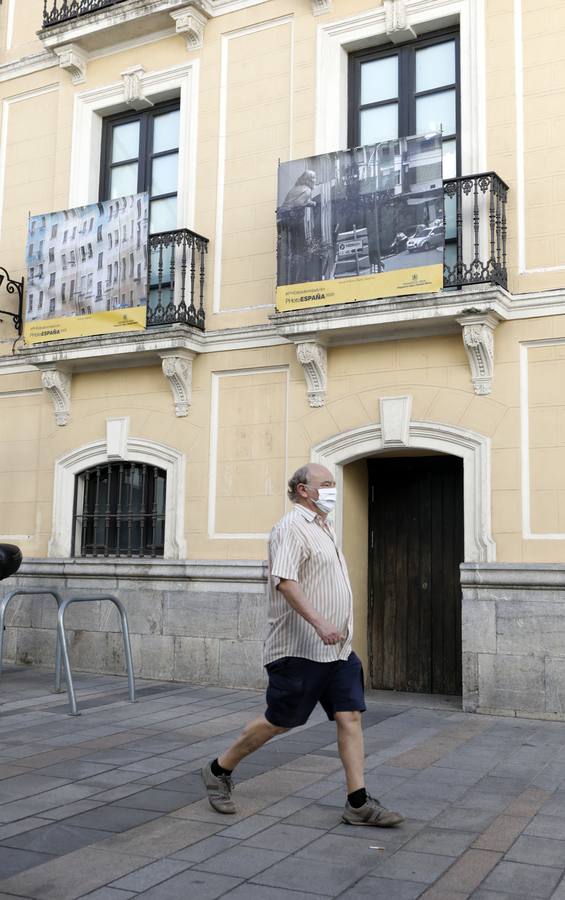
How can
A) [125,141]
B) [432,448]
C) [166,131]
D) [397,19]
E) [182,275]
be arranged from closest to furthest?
1. [432,448]
2. [397,19]
3. [182,275]
4. [166,131]
5. [125,141]

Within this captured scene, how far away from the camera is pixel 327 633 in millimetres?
4699

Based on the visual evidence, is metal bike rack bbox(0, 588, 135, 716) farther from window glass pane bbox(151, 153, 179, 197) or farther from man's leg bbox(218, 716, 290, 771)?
window glass pane bbox(151, 153, 179, 197)

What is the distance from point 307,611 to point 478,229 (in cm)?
569

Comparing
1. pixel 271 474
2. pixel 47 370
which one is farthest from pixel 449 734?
pixel 47 370

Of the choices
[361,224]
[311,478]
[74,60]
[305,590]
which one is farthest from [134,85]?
[305,590]

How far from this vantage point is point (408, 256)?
9500 mm

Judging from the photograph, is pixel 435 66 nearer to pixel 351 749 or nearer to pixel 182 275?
pixel 182 275

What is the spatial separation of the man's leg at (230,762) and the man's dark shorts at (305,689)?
8 centimetres

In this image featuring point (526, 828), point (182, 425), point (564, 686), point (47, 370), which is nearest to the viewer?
point (526, 828)

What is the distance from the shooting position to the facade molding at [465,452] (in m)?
9.16

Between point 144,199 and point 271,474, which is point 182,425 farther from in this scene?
point 144,199

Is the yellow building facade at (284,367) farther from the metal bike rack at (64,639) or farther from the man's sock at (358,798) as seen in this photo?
the man's sock at (358,798)

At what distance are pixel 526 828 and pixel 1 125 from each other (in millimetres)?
11962

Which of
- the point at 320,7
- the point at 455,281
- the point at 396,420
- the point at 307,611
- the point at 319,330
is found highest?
the point at 320,7
